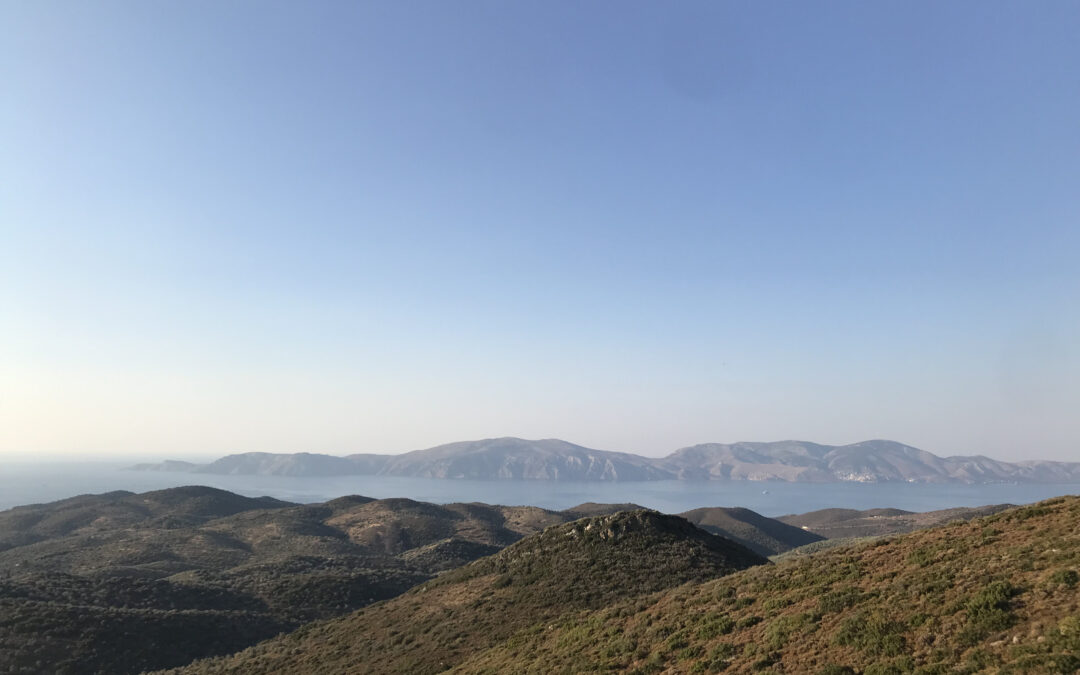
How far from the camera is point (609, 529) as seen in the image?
2073 inches

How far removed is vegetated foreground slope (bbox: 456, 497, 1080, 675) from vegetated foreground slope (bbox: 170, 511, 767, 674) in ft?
28.6

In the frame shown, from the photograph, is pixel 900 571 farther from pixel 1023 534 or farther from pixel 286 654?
pixel 286 654

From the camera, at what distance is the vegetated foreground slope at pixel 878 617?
1269 centimetres

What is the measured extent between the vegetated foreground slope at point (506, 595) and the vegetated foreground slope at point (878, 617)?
8.70m

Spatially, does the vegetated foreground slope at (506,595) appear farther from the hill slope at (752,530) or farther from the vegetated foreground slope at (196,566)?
the hill slope at (752,530)

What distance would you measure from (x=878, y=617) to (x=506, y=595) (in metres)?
32.2

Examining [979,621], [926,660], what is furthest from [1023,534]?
[926,660]

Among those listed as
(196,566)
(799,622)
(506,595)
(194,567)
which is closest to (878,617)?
(799,622)

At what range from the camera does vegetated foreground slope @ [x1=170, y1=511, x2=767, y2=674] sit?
115 feet

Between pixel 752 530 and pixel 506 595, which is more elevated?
pixel 506 595

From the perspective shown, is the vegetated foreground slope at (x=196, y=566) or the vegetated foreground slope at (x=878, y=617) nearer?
the vegetated foreground slope at (x=878, y=617)

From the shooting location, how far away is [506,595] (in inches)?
1679

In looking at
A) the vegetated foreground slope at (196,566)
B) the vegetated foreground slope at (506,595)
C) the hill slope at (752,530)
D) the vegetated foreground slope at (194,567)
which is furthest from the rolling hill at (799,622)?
the hill slope at (752,530)

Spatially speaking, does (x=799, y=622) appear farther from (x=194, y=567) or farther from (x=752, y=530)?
(x=752, y=530)
